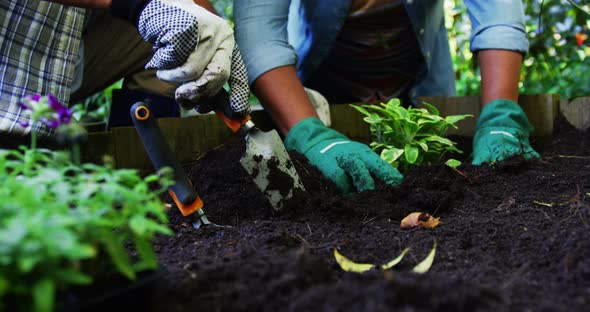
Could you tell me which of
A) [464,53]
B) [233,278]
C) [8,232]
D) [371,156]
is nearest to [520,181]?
[371,156]

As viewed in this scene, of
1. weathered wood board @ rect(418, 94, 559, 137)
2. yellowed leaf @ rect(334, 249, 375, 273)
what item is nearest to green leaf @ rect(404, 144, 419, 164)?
weathered wood board @ rect(418, 94, 559, 137)

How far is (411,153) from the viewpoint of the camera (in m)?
2.09

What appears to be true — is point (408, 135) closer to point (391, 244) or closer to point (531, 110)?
point (391, 244)

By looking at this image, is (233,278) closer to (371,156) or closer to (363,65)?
(371,156)

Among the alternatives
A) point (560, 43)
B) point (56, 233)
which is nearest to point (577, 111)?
point (560, 43)

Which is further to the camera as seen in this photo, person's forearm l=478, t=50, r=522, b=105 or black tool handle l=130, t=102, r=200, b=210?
person's forearm l=478, t=50, r=522, b=105

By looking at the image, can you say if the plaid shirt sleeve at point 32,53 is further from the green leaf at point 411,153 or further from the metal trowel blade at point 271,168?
the green leaf at point 411,153

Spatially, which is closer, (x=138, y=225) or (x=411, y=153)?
(x=138, y=225)

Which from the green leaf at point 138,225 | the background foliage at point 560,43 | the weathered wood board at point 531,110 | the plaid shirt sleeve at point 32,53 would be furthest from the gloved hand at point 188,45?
the background foliage at point 560,43

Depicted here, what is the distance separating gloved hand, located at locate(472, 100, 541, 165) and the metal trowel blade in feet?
2.83

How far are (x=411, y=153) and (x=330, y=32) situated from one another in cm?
92

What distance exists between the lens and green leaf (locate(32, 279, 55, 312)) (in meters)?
0.64

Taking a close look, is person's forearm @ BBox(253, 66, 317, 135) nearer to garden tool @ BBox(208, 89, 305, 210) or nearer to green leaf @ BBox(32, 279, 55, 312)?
garden tool @ BBox(208, 89, 305, 210)

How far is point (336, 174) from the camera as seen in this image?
187 cm
